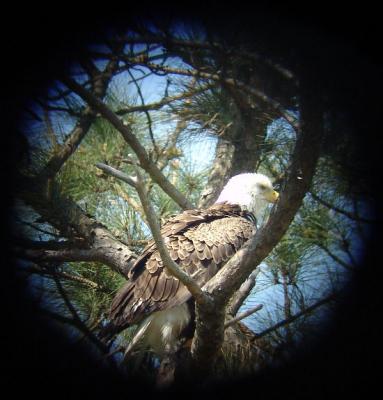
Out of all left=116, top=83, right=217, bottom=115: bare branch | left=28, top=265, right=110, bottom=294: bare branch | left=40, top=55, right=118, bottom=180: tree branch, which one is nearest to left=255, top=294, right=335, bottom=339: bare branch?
left=28, top=265, right=110, bottom=294: bare branch

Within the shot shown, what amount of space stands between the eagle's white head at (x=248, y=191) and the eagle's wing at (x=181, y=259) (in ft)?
0.98

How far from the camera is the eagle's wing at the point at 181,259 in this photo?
2791mm

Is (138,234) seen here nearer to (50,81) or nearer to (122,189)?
(122,189)

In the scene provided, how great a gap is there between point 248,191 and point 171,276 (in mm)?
1291

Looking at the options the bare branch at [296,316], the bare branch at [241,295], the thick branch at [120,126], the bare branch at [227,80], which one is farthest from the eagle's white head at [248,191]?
the bare branch at [296,316]

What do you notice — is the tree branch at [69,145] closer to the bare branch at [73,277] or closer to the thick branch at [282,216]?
the bare branch at [73,277]

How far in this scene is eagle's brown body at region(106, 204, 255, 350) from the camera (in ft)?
9.16

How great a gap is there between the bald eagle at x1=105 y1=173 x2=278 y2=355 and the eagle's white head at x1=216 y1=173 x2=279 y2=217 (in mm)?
216

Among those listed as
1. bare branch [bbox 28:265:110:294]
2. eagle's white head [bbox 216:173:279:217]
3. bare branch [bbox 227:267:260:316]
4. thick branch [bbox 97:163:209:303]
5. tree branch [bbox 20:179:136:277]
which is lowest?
bare branch [bbox 28:265:110:294]

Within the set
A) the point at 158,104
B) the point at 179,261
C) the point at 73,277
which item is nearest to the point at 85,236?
the point at 73,277

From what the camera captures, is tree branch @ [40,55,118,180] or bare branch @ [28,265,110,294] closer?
tree branch @ [40,55,118,180]

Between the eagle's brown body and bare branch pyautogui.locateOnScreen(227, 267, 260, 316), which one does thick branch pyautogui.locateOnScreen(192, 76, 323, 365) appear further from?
bare branch pyautogui.locateOnScreen(227, 267, 260, 316)

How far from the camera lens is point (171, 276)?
9.35ft

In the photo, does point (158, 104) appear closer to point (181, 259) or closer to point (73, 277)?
point (181, 259)
